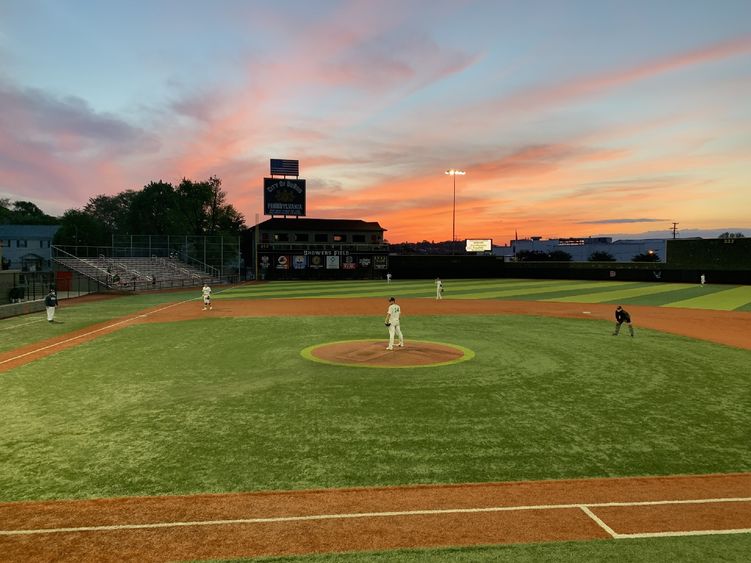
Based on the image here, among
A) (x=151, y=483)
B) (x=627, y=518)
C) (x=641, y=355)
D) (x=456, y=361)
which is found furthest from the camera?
(x=641, y=355)

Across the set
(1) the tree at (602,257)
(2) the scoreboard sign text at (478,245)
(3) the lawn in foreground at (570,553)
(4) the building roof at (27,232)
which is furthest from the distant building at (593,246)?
(3) the lawn in foreground at (570,553)

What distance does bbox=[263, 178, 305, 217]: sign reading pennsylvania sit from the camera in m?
69.1

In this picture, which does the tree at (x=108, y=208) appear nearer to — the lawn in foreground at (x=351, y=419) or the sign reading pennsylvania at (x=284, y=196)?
the sign reading pennsylvania at (x=284, y=196)

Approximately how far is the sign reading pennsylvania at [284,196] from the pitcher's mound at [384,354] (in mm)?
52673

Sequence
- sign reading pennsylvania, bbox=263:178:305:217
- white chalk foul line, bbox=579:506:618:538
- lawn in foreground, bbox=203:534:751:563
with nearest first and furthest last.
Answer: lawn in foreground, bbox=203:534:751:563 → white chalk foul line, bbox=579:506:618:538 → sign reading pennsylvania, bbox=263:178:305:217

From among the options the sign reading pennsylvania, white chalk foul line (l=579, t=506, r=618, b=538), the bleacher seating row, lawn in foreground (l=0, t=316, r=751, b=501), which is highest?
the sign reading pennsylvania

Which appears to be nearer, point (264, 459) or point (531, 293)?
point (264, 459)

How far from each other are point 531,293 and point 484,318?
19.6 m

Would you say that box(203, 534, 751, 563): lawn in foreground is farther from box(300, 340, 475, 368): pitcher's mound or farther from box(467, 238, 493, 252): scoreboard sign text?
box(467, 238, 493, 252): scoreboard sign text

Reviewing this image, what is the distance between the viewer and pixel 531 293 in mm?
45188

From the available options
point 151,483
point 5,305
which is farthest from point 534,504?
point 5,305

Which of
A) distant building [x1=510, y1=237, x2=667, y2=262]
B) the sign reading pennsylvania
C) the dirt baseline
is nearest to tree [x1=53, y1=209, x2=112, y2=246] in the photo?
the sign reading pennsylvania

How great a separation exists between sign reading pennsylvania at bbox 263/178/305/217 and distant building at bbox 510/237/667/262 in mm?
94789

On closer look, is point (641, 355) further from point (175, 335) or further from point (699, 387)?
point (175, 335)
